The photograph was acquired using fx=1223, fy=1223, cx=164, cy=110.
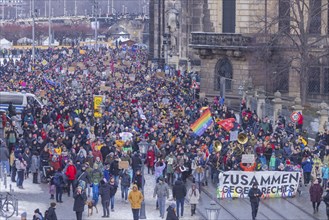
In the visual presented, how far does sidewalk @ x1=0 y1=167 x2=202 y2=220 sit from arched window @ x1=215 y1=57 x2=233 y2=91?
24.0 m

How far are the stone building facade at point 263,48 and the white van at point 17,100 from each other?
378 inches

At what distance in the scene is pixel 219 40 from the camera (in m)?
60.8

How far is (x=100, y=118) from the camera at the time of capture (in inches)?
1853

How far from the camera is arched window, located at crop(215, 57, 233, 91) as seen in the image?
61.0 meters

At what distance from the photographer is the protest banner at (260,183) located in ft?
114

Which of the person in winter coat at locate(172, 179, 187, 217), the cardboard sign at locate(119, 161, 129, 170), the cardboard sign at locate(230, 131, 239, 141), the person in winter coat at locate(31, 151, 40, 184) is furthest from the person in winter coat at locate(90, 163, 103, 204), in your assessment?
the cardboard sign at locate(230, 131, 239, 141)

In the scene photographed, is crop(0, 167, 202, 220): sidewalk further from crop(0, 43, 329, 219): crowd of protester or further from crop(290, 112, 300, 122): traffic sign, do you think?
crop(290, 112, 300, 122): traffic sign

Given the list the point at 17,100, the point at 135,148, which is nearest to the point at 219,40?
the point at 17,100

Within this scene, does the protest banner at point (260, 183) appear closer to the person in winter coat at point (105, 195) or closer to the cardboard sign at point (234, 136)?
the person in winter coat at point (105, 195)

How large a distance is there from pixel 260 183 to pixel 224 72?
2723 centimetres

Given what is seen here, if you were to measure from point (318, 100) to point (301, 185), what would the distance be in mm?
21571

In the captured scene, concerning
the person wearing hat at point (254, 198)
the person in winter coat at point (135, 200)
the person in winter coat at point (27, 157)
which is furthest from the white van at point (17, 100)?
the person wearing hat at point (254, 198)

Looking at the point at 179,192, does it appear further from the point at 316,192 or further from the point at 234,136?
the point at 234,136

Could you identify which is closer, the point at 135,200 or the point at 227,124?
the point at 135,200
